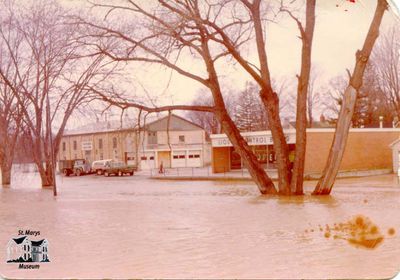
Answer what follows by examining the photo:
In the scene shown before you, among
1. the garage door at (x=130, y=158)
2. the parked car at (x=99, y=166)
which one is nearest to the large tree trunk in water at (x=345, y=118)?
the garage door at (x=130, y=158)

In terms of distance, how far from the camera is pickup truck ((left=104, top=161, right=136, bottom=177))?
3.72 metres

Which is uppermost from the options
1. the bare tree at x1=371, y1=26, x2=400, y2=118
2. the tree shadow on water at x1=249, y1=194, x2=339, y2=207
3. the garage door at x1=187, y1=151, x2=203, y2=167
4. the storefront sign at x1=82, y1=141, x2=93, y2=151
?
the bare tree at x1=371, y1=26, x2=400, y2=118

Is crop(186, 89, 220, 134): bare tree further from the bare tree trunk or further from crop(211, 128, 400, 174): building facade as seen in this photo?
the bare tree trunk

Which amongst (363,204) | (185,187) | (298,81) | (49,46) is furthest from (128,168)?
(363,204)

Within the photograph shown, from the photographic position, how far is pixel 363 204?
3.47 meters

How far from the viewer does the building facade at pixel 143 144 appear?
3.69 m

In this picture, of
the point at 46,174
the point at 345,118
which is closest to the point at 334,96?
the point at 345,118

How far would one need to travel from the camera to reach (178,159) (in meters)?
3.70

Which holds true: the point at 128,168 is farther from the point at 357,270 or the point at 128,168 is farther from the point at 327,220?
the point at 357,270

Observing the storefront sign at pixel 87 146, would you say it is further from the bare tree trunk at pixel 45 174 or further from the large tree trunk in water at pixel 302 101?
the large tree trunk in water at pixel 302 101

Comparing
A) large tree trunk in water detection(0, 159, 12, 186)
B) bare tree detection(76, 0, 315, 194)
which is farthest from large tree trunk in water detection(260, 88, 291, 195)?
large tree trunk in water detection(0, 159, 12, 186)

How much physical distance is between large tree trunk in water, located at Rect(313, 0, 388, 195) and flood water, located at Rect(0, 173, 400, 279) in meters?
0.08

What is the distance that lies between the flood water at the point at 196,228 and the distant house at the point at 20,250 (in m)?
0.04

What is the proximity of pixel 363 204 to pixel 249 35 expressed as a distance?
1.08 m
